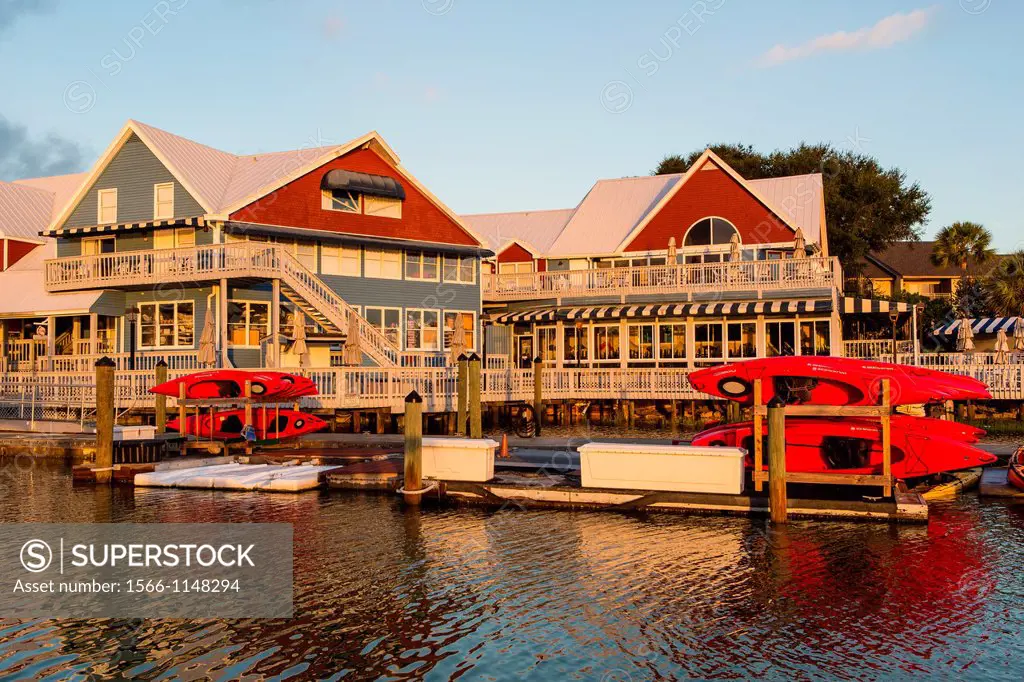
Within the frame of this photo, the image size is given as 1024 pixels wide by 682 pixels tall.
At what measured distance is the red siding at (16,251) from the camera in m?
48.6

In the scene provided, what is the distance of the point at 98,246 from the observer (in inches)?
1695

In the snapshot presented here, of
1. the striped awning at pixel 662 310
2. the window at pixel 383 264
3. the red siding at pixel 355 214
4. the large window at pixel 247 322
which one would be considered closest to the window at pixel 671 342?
the striped awning at pixel 662 310

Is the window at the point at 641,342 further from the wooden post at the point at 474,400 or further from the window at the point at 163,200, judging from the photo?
the window at the point at 163,200

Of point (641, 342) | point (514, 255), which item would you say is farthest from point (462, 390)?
point (514, 255)

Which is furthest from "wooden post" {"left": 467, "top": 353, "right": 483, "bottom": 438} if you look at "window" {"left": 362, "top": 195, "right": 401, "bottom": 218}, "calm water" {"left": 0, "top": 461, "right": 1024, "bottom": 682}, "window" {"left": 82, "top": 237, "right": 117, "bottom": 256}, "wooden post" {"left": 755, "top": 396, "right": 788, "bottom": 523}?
"window" {"left": 82, "top": 237, "right": 117, "bottom": 256}

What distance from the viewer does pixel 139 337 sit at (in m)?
40.9

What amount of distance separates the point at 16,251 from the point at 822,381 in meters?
42.5

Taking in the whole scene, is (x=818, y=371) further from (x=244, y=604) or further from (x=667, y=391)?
(x=667, y=391)

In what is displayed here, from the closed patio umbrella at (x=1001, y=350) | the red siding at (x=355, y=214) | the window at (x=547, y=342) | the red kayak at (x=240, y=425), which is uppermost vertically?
the red siding at (x=355, y=214)

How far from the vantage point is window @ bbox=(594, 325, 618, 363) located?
152 feet

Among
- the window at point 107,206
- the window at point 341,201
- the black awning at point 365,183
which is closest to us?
the black awning at point 365,183

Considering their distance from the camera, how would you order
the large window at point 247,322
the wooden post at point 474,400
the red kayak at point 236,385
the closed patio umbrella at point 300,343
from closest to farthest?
the red kayak at point 236,385 < the wooden post at point 474,400 < the closed patio umbrella at point 300,343 < the large window at point 247,322

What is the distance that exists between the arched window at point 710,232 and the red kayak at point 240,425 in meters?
24.1

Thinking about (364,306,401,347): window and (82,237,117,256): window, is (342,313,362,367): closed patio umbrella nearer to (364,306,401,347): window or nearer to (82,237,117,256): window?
(364,306,401,347): window
